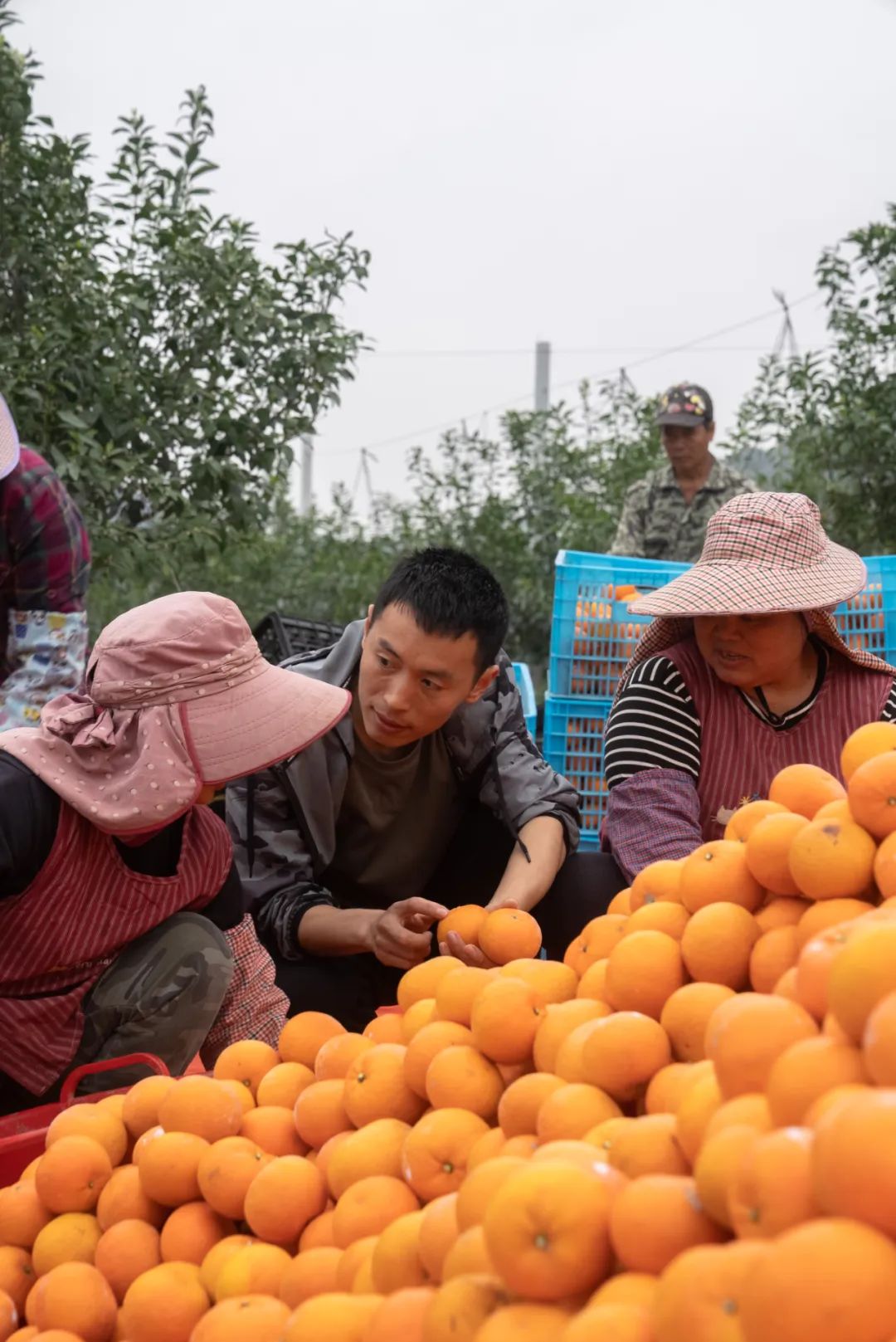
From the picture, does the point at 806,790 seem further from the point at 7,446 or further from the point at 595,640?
the point at 595,640

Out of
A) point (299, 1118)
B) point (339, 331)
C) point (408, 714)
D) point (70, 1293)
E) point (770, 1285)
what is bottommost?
point (70, 1293)

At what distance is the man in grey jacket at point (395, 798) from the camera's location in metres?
2.48

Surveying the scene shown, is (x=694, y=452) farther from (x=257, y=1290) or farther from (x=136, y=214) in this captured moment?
(x=257, y=1290)

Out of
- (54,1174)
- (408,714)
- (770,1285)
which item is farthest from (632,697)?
(770,1285)

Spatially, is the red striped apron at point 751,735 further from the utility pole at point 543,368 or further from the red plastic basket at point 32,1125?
the utility pole at point 543,368

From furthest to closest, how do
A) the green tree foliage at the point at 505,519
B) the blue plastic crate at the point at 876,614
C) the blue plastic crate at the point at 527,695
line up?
the green tree foliage at the point at 505,519 < the blue plastic crate at the point at 527,695 < the blue plastic crate at the point at 876,614

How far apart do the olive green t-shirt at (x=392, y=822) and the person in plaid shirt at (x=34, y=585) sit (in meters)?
0.64

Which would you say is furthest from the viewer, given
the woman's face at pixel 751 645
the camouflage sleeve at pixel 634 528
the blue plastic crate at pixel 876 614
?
the camouflage sleeve at pixel 634 528

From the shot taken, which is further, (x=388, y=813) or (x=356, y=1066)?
(x=388, y=813)

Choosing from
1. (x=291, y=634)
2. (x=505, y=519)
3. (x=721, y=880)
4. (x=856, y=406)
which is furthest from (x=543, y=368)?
(x=721, y=880)

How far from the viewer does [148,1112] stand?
5.25ft

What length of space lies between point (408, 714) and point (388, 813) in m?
0.40

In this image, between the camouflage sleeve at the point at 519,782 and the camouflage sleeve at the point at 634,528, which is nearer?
the camouflage sleeve at the point at 519,782

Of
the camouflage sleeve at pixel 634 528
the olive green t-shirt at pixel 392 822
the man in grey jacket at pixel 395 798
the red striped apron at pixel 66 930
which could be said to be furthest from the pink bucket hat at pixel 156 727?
the camouflage sleeve at pixel 634 528
